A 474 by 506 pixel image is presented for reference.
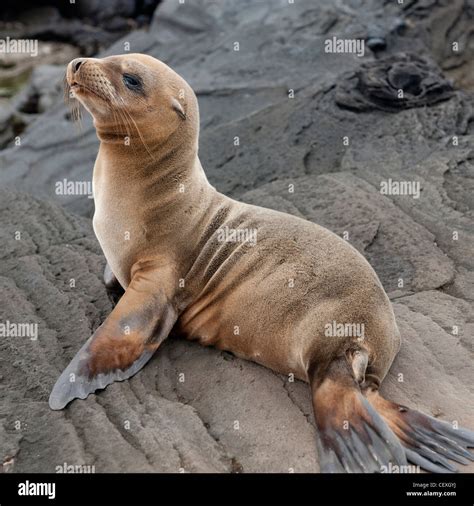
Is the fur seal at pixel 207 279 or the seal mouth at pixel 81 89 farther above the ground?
the seal mouth at pixel 81 89

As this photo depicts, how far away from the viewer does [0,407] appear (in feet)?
13.1

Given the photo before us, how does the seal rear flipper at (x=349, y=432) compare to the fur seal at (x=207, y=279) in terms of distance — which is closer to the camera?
the seal rear flipper at (x=349, y=432)

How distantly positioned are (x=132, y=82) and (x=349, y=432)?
2.45m

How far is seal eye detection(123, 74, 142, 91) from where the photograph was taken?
4.57 metres

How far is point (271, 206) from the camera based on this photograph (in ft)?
20.9

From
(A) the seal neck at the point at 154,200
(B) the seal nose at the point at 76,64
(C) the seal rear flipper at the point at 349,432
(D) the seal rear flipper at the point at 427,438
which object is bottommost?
(D) the seal rear flipper at the point at 427,438

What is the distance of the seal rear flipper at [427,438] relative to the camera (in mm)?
3539

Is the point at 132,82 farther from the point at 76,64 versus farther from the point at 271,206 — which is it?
the point at 271,206

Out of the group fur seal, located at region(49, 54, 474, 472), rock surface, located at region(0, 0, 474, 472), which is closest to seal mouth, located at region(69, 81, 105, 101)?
fur seal, located at region(49, 54, 474, 472)

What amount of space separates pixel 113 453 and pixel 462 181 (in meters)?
4.06

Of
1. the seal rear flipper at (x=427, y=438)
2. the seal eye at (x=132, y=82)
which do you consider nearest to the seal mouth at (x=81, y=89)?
the seal eye at (x=132, y=82)

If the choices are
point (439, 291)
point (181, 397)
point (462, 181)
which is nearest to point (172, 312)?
point (181, 397)

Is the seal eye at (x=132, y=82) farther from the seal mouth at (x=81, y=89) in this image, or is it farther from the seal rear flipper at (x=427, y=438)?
the seal rear flipper at (x=427, y=438)
